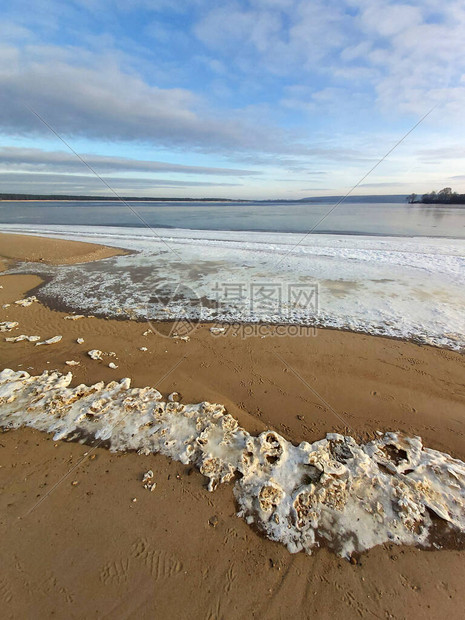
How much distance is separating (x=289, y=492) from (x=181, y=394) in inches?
87.2

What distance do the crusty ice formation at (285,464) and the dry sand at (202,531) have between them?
0.50 ft

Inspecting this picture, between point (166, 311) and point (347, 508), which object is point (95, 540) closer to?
point (347, 508)

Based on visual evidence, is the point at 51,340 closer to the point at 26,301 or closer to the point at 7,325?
the point at 7,325

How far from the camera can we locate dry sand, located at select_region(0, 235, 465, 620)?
7.29 feet

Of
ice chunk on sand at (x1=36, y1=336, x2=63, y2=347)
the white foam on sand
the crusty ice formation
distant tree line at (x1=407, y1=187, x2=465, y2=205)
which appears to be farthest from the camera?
distant tree line at (x1=407, y1=187, x2=465, y2=205)

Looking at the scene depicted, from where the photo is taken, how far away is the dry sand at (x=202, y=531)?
87.5 inches

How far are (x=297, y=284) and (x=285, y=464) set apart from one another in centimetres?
752

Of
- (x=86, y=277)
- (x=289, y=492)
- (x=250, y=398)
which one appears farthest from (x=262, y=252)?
(x=289, y=492)

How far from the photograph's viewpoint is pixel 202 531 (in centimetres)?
267

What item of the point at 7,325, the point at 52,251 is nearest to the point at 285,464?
the point at 7,325

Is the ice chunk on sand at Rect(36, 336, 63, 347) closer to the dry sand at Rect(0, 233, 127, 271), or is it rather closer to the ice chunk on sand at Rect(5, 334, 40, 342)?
the ice chunk on sand at Rect(5, 334, 40, 342)

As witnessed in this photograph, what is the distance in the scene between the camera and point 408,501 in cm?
287

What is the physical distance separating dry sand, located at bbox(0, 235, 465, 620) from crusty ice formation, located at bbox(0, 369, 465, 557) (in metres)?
0.15

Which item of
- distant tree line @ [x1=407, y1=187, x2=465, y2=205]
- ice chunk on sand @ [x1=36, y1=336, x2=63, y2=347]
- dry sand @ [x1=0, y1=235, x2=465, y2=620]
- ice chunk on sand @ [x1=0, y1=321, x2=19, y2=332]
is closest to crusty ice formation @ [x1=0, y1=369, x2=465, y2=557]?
dry sand @ [x1=0, y1=235, x2=465, y2=620]
